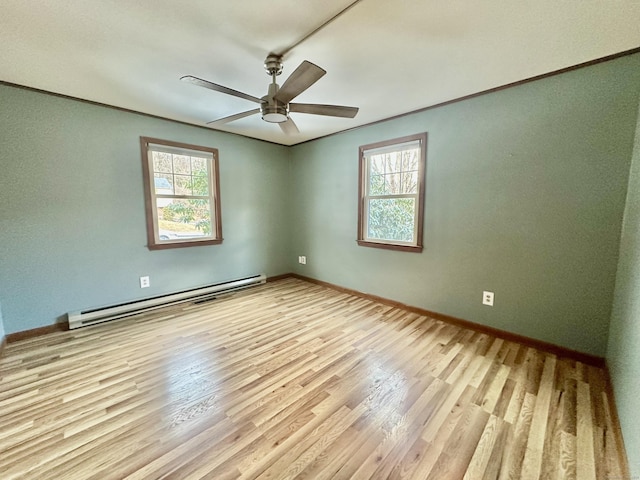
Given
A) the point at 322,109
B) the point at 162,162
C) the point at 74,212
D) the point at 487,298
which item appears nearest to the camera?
the point at 322,109

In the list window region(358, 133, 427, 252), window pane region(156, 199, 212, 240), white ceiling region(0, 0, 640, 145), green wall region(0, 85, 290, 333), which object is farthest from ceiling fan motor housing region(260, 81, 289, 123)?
window pane region(156, 199, 212, 240)

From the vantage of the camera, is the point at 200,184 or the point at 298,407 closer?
the point at 298,407

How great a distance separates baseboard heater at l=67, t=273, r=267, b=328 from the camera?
2676 millimetres

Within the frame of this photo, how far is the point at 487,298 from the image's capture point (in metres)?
2.53

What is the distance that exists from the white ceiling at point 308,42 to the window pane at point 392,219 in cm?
123

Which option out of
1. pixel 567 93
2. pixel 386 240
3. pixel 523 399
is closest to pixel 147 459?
pixel 523 399

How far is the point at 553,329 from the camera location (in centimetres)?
218

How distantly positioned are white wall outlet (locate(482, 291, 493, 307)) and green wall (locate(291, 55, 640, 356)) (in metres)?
0.05

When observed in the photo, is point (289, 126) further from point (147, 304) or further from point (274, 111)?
point (147, 304)

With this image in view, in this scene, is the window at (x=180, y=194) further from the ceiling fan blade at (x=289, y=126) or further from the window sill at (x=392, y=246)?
the window sill at (x=392, y=246)

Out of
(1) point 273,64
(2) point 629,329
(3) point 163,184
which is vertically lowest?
(2) point 629,329

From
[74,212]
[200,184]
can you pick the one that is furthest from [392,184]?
[74,212]

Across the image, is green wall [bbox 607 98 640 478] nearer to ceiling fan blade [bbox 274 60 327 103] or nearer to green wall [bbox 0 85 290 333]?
ceiling fan blade [bbox 274 60 327 103]

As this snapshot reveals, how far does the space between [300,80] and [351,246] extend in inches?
96.5
